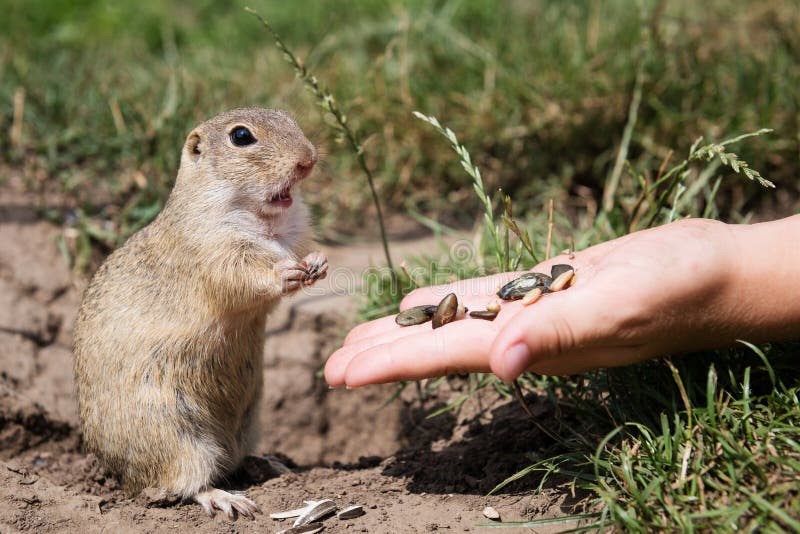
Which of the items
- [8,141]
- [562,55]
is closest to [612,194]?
[562,55]

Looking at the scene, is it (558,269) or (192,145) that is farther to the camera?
(192,145)

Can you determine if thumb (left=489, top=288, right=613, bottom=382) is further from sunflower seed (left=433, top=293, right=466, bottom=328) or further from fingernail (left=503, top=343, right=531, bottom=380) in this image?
sunflower seed (left=433, top=293, right=466, bottom=328)

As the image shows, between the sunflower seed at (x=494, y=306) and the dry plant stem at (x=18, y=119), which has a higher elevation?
the dry plant stem at (x=18, y=119)

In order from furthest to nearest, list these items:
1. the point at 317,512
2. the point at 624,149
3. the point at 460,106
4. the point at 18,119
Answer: the point at 460,106
the point at 18,119
the point at 624,149
the point at 317,512

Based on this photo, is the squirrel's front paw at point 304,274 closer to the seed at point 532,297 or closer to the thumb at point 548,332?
Answer: the seed at point 532,297

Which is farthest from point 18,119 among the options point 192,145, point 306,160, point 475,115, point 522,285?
point 522,285

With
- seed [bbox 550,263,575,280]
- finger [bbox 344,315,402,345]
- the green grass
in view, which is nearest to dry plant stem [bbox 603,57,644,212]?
the green grass

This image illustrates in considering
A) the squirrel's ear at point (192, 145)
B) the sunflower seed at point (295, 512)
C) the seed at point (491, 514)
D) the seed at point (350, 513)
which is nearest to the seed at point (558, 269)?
the seed at point (491, 514)

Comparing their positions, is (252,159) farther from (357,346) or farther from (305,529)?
(305,529)
